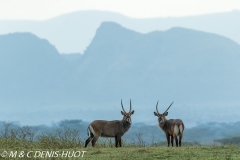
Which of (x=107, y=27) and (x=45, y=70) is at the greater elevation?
(x=107, y=27)

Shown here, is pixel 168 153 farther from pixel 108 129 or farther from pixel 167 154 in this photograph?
pixel 108 129

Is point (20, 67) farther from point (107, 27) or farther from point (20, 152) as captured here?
point (20, 152)

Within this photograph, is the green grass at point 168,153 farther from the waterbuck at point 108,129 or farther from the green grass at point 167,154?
the waterbuck at point 108,129

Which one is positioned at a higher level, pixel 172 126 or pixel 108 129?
pixel 172 126

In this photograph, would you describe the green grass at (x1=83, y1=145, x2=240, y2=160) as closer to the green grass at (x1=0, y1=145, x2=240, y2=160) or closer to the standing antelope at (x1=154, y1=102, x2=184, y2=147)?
the green grass at (x1=0, y1=145, x2=240, y2=160)

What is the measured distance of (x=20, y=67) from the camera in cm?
16275

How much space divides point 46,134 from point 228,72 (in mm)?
129828

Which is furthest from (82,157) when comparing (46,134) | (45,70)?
(45,70)

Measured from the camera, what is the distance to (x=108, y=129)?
18.5 m

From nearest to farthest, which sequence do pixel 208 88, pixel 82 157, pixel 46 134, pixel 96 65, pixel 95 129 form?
pixel 82 157
pixel 95 129
pixel 46 134
pixel 208 88
pixel 96 65

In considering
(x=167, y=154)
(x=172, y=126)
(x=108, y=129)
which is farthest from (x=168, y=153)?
(x=108, y=129)

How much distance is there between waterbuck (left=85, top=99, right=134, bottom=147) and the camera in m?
18.3

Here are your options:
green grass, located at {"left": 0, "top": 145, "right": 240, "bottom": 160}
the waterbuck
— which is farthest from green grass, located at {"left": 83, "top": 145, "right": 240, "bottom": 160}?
the waterbuck

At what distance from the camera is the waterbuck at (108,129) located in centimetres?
1834
